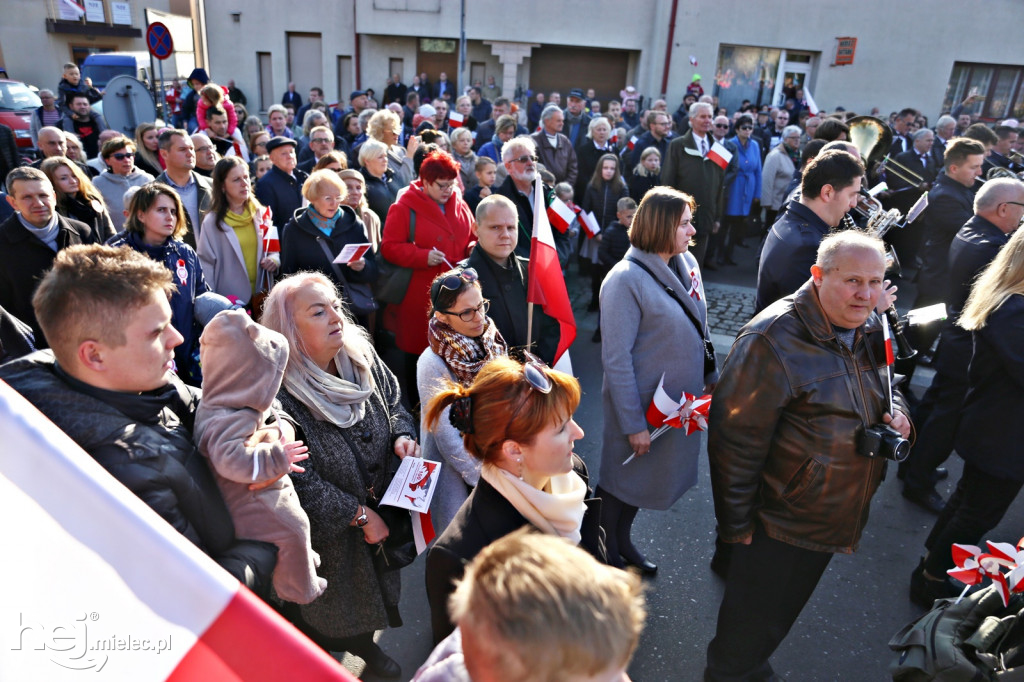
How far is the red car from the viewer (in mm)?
12664

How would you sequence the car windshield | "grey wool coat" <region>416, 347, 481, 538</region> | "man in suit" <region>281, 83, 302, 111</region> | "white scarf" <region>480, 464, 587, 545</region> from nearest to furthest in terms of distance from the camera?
1. "white scarf" <region>480, 464, 587, 545</region>
2. "grey wool coat" <region>416, 347, 481, 538</region>
3. the car windshield
4. "man in suit" <region>281, 83, 302, 111</region>

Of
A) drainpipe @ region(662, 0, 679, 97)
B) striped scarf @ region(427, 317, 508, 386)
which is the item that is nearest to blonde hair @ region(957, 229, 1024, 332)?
striped scarf @ region(427, 317, 508, 386)

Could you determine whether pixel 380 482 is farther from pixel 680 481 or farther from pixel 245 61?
pixel 245 61

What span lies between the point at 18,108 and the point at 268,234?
12.6 m

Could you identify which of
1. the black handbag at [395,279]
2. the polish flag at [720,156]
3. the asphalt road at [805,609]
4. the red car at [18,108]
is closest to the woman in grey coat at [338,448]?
the asphalt road at [805,609]

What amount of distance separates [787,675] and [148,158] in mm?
7109

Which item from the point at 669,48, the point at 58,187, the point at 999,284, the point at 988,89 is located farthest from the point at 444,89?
the point at 999,284

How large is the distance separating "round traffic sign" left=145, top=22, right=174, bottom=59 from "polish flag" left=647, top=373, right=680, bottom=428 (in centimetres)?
825

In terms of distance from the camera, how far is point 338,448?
2418 mm

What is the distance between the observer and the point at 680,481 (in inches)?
133

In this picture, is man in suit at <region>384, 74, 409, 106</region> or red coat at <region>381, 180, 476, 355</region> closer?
red coat at <region>381, 180, 476, 355</region>

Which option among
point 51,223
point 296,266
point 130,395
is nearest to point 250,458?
point 130,395

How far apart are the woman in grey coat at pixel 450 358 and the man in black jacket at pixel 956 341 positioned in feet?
9.31

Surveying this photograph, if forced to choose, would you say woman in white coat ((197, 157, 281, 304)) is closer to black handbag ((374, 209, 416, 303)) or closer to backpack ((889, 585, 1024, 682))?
black handbag ((374, 209, 416, 303))
